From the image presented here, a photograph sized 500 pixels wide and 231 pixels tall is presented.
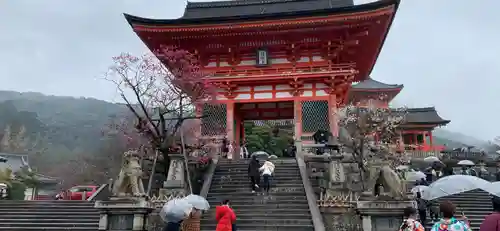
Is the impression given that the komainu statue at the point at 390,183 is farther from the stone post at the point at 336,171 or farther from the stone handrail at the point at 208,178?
the stone handrail at the point at 208,178

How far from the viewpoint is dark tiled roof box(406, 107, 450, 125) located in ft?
125

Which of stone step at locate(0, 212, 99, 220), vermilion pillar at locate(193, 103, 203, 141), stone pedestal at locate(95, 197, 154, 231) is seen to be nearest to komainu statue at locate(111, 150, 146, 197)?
stone pedestal at locate(95, 197, 154, 231)

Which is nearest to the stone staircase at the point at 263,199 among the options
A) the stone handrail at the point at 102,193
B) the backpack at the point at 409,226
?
the stone handrail at the point at 102,193

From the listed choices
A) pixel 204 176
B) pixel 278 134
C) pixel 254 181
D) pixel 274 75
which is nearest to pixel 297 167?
pixel 254 181

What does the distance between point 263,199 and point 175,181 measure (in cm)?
295

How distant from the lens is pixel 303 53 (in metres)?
21.0

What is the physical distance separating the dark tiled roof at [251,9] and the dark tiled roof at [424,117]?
19408mm

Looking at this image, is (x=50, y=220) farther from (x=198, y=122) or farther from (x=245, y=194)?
(x=198, y=122)

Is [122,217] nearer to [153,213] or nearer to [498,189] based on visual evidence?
[153,213]

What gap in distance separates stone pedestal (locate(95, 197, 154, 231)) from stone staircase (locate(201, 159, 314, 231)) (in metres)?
1.85

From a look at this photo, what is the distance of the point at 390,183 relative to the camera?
383 inches

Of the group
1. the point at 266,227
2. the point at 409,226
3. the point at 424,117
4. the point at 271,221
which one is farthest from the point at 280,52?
the point at 424,117

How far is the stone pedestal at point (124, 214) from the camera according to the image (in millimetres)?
10469

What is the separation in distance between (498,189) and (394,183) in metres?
2.97
